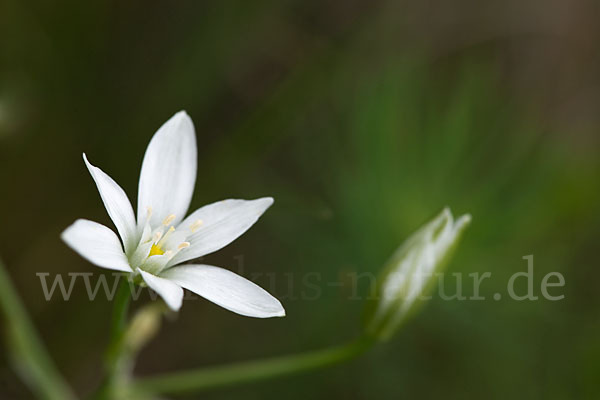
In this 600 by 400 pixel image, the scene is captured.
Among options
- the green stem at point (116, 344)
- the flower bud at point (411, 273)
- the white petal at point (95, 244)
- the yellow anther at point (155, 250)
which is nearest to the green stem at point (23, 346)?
the green stem at point (116, 344)

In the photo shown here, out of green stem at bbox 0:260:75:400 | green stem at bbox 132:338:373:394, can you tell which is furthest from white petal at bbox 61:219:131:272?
green stem at bbox 0:260:75:400

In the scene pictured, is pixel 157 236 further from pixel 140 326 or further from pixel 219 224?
pixel 140 326

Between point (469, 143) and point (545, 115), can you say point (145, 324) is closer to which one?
point (469, 143)

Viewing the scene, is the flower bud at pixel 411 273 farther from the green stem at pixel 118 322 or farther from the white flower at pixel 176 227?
the green stem at pixel 118 322

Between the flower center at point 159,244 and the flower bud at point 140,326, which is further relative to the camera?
the flower bud at point 140,326

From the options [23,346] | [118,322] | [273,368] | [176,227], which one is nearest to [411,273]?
[273,368]

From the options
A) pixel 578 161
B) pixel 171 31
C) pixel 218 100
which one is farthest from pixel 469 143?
pixel 171 31

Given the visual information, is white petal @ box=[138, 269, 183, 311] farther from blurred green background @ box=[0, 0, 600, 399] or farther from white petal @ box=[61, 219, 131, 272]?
blurred green background @ box=[0, 0, 600, 399]
